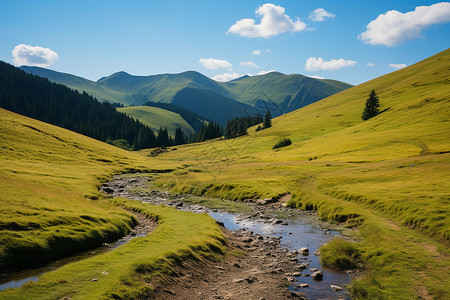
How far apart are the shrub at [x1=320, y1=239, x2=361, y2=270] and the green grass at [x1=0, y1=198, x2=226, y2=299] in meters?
8.38

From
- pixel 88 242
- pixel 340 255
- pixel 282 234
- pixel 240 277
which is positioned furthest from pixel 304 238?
pixel 88 242

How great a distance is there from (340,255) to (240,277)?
8.24 metres

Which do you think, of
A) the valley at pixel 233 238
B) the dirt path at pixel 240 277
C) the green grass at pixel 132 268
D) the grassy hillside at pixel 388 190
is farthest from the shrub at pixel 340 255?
the green grass at pixel 132 268

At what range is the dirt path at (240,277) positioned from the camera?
52.6ft

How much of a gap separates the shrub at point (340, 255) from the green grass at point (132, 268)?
27.5 ft

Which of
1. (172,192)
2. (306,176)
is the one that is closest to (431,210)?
(306,176)

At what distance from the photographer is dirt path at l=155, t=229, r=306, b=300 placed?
52.6 ft

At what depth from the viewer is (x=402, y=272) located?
1778 centimetres

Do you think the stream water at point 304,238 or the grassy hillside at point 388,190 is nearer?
the stream water at point 304,238

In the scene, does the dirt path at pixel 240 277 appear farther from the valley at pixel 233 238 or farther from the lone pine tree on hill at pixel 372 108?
the lone pine tree on hill at pixel 372 108

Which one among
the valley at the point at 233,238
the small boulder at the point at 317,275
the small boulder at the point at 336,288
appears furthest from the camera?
the small boulder at the point at 317,275

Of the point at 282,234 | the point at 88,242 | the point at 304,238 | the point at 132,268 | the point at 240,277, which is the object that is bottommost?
the point at 282,234

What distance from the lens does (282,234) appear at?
2938 centimetres

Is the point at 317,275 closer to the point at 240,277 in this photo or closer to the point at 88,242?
the point at 240,277
